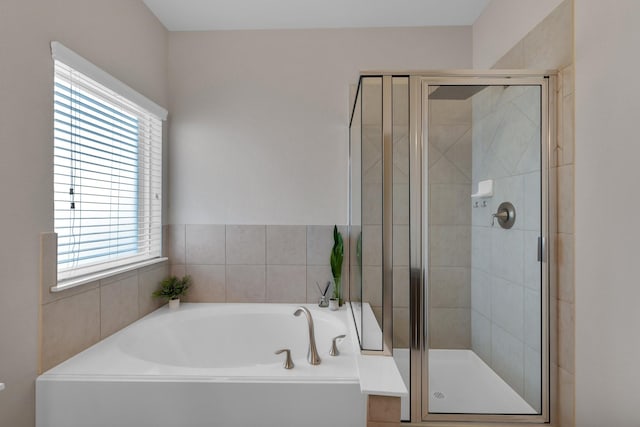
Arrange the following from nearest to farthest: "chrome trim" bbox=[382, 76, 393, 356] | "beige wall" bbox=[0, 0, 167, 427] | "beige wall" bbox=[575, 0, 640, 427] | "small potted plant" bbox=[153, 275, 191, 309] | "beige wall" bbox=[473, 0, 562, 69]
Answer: "beige wall" bbox=[575, 0, 640, 427], "beige wall" bbox=[0, 0, 167, 427], "chrome trim" bbox=[382, 76, 393, 356], "beige wall" bbox=[473, 0, 562, 69], "small potted plant" bbox=[153, 275, 191, 309]

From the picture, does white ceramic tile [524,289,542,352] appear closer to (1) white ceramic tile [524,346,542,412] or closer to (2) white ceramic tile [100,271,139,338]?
(1) white ceramic tile [524,346,542,412]

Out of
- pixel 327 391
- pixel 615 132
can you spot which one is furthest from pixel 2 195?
pixel 615 132

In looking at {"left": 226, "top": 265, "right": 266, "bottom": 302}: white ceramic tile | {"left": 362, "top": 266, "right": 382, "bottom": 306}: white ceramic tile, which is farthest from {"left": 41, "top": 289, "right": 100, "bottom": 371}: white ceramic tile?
{"left": 362, "top": 266, "right": 382, "bottom": 306}: white ceramic tile

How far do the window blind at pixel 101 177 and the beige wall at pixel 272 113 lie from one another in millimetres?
248

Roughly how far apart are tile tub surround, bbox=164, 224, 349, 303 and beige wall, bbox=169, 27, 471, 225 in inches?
3.0

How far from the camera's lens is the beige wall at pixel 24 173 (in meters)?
1.17

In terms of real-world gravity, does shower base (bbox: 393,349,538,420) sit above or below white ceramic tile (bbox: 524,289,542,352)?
below

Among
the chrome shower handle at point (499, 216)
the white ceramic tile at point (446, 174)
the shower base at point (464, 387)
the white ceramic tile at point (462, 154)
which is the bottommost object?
the shower base at point (464, 387)

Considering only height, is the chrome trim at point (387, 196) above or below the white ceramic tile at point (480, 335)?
above

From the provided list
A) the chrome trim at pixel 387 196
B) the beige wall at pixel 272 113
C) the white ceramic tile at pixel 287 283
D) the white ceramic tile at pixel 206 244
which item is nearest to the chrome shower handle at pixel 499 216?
the chrome trim at pixel 387 196

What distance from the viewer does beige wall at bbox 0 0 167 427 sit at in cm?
117

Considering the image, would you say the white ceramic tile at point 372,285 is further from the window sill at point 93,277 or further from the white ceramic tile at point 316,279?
the window sill at point 93,277

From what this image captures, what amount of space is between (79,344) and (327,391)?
3.92 feet

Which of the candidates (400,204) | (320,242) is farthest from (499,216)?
(320,242)
